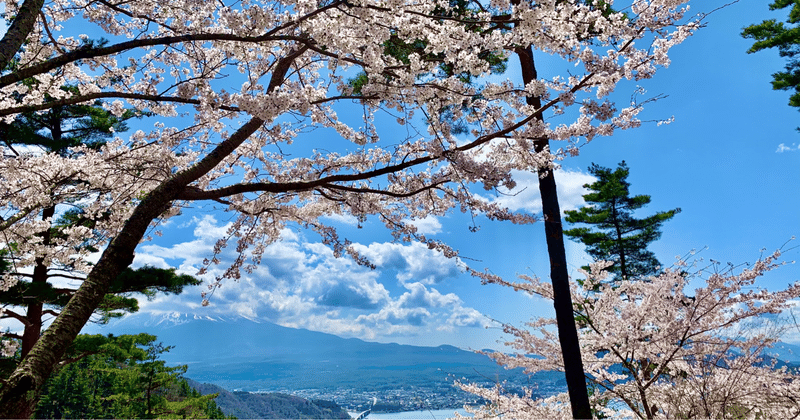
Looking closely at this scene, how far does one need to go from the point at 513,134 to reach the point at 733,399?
276cm

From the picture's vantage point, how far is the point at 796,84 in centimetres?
941

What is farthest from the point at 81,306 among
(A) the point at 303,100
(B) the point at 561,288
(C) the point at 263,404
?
(C) the point at 263,404

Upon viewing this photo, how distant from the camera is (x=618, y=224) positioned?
12711mm

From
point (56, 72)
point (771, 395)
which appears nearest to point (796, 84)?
point (771, 395)

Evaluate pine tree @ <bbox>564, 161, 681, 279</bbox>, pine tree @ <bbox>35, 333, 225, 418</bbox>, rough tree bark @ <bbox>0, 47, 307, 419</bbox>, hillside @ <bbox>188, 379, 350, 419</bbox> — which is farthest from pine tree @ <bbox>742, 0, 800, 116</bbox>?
hillside @ <bbox>188, 379, 350, 419</bbox>

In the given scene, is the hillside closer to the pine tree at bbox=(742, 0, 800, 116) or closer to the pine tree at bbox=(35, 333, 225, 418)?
the pine tree at bbox=(35, 333, 225, 418)

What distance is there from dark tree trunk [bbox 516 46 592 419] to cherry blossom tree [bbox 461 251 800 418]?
0.28 metres

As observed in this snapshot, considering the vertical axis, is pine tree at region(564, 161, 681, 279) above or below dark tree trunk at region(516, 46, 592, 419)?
above

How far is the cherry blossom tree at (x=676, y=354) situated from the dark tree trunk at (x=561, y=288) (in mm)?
276

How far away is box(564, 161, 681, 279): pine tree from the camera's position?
41.2 feet

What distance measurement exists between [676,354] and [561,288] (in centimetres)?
127

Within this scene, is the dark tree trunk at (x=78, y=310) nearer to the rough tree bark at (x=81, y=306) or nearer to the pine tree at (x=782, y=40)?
the rough tree bark at (x=81, y=306)

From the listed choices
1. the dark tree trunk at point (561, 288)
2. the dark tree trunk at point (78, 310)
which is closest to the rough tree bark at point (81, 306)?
the dark tree trunk at point (78, 310)

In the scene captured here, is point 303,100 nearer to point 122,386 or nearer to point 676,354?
point 676,354
